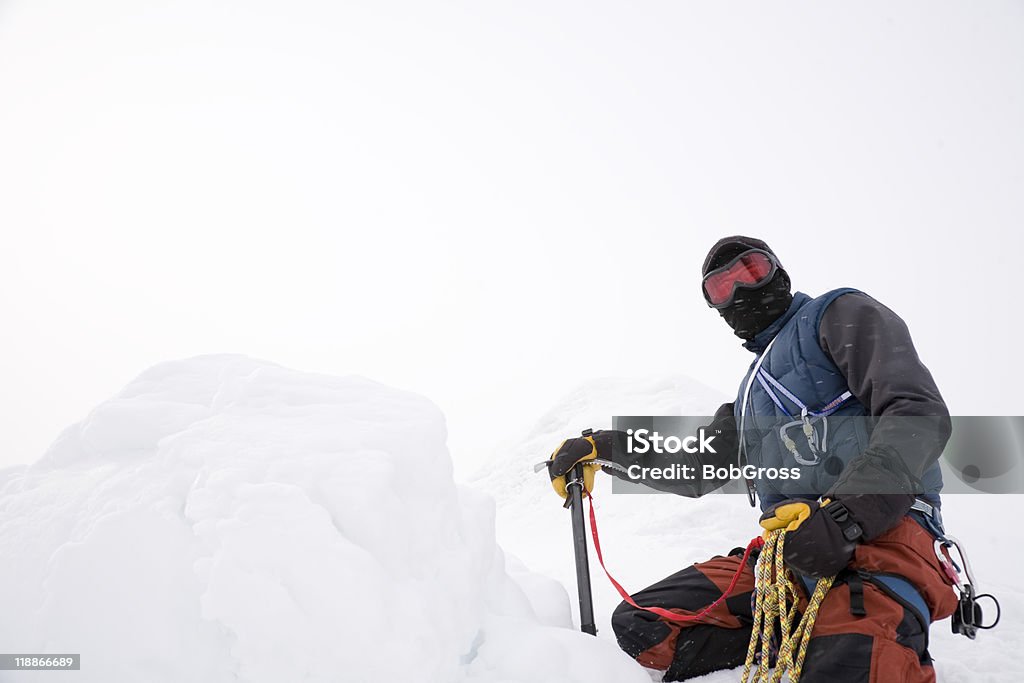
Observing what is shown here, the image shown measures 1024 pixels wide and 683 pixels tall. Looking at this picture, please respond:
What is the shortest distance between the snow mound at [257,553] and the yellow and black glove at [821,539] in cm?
73

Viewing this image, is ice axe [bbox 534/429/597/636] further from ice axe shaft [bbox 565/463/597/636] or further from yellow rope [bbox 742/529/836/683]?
yellow rope [bbox 742/529/836/683]

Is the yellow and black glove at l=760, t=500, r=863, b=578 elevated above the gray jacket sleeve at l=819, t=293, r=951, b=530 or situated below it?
below

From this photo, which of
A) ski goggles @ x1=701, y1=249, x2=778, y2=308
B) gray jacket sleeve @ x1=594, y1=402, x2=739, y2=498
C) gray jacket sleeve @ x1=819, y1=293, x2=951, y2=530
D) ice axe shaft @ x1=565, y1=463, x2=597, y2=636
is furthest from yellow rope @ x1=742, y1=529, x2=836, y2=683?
ski goggles @ x1=701, y1=249, x2=778, y2=308

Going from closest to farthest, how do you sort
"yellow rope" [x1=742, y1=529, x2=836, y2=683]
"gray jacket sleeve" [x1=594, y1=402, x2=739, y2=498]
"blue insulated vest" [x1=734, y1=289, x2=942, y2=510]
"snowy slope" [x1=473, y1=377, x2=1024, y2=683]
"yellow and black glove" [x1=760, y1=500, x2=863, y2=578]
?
"yellow and black glove" [x1=760, y1=500, x2=863, y2=578], "yellow rope" [x1=742, y1=529, x2=836, y2=683], "blue insulated vest" [x1=734, y1=289, x2=942, y2=510], "snowy slope" [x1=473, y1=377, x2=1024, y2=683], "gray jacket sleeve" [x1=594, y1=402, x2=739, y2=498]

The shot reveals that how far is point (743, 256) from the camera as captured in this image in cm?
272

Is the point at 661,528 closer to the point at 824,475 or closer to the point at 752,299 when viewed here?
the point at 824,475

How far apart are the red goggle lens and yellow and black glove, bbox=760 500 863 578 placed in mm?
1033

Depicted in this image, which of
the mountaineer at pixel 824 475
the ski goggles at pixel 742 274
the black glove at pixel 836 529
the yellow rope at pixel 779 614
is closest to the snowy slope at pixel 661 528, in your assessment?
the mountaineer at pixel 824 475

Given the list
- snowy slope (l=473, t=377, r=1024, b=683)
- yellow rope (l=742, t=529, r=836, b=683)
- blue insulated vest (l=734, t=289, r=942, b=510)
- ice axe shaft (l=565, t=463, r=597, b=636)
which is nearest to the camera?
yellow rope (l=742, t=529, r=836, b=683)

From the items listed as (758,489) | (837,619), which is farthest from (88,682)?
(758,489)

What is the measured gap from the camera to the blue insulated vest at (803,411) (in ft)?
7.80

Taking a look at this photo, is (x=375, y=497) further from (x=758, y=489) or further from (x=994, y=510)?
(x=994, y=510)

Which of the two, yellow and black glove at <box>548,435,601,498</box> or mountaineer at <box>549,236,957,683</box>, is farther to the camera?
yellow and black glove at <box>548,435,601,498</box>

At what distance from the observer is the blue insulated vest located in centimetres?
238
